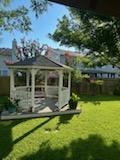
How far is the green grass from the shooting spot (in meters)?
8.15

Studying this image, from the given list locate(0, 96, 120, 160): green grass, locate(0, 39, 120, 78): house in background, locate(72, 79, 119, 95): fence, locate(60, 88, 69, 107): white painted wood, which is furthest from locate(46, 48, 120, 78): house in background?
locate(0, 96, 120, 160): green grass

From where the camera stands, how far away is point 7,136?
10422mm

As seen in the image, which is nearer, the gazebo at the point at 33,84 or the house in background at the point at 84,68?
the gazebo at the point at 33,84

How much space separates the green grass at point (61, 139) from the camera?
8.15m

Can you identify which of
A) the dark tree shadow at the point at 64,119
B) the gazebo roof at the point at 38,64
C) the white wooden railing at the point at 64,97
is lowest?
the dark tree shadow at the point at 64,119

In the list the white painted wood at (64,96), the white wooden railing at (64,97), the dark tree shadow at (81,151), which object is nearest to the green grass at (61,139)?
the dark tree shadow at (81,151)

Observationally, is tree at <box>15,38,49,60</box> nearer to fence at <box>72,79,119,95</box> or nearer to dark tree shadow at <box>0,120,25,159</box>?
fence at <box>72,79,119,95</box>

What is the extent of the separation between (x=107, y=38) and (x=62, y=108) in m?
8.19

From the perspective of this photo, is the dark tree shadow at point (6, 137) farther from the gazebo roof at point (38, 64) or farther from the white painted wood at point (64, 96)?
the white painted wood at point (64, 96)

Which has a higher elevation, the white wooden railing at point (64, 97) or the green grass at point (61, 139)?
the white wooden railing at point (64, 97)

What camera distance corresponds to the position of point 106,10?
321cm

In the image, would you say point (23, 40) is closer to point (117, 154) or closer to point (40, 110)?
point (40, 110)

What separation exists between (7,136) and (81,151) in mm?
3176

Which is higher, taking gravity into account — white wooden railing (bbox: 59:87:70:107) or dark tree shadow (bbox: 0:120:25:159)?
white wooden railing (bbox: 59:87:70:107)
